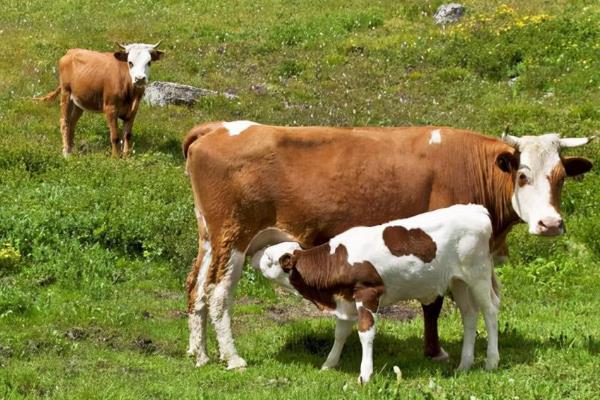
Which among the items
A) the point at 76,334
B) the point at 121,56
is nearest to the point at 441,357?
the point at 76,334

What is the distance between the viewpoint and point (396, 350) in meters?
10.4

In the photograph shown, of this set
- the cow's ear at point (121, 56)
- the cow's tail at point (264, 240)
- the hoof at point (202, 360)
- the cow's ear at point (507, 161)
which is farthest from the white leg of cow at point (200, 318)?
the cow's ear at point (121, 56)

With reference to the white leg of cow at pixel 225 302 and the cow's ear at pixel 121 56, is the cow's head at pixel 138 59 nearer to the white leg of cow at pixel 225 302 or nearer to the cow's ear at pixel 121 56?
the cow's ear at pixel 121 56

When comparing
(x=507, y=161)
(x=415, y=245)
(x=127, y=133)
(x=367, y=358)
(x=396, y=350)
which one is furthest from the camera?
(x=127, y=133)

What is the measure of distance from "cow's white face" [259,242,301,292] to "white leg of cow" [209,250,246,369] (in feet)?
1.26

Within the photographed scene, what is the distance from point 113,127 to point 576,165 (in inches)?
494

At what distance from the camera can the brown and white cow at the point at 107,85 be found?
20.6 metres

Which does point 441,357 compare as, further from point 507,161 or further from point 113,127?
point 113,127

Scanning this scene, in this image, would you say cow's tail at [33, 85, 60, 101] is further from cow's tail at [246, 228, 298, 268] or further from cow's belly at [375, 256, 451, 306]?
cow's belly at [375, 256, 451, 306]

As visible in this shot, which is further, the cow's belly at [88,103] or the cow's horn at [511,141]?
the cow's belly at [88,103]

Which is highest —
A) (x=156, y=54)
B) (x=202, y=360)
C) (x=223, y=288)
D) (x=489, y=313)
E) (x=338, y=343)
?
(x=156, y=54)

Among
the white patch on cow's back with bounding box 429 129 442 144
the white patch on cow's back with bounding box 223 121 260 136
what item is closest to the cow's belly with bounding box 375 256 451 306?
the white patch on cow's back with bounding box 429 129 442 144

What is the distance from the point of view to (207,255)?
34.4 ft

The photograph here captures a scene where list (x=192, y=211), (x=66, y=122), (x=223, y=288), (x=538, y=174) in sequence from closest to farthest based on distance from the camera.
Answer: (x=538, y=174) < (x=223, y=288) < (x=192, y=211) < (x=66, y=122)
